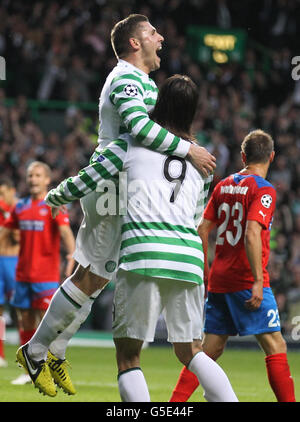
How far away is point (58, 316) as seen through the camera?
575 centimetres

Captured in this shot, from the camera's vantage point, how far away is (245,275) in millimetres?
6422

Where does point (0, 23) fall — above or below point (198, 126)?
above

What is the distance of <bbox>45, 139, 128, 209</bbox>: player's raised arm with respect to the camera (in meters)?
5.10

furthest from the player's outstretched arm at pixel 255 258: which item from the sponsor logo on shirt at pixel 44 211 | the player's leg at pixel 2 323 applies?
the player's leg at pixel 2 323

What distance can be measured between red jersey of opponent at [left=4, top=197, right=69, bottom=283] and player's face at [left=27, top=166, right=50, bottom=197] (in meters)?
0.11

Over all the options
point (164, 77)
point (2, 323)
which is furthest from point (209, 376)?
point (164, 77)

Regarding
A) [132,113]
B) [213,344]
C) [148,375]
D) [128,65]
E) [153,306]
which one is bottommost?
[148,375]

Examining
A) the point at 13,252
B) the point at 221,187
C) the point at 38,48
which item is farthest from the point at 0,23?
the point at 221,187

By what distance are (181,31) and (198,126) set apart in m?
3.38

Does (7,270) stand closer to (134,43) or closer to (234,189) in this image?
(234,189)

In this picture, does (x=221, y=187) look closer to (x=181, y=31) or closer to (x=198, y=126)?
(x=198, y=126)

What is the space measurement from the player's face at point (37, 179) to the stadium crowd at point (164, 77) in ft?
20.6

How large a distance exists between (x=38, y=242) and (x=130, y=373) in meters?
4.55

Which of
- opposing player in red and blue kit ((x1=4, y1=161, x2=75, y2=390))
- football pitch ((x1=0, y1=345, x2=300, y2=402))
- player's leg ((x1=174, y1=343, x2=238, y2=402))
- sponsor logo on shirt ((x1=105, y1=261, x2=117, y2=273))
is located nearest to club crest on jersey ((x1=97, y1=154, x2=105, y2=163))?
sponsor logo on shirt ((x1=105, y1=261, x2=117, y2=273))
